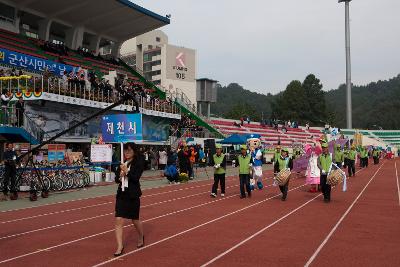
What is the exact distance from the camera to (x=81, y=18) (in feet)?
141

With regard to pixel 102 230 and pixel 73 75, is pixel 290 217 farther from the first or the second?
pixel 73 75

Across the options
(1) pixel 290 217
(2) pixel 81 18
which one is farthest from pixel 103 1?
(1) pixel 290 217

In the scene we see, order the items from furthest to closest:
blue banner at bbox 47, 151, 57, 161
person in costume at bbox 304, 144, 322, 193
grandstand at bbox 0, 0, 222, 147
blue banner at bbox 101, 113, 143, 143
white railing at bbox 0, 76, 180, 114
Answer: grandstand at bbox 0, 0, 222, 147
white railing at bbox 0, 76, 180, 114
blue banner at bbox 47, 151, 57, 161
person in costume at bbox 304, 144, 322, 193
blue banner at bbox 101, 113, 143, 143

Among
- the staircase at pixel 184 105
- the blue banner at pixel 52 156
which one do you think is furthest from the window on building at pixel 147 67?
the blue banner at pixel 52 156

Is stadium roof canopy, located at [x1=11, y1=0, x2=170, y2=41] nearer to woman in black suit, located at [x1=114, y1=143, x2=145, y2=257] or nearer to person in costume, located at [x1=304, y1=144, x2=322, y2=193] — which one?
person in costume, located at [x1=304, y1=144, x2=322, y2=193]

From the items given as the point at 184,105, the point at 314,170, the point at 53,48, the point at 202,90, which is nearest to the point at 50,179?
the point at 314,170

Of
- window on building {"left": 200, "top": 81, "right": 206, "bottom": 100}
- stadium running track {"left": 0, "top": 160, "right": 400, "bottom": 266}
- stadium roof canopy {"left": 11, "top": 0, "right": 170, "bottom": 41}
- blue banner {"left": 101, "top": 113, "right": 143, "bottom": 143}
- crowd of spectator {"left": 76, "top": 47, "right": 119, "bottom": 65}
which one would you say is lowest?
stadium running track {"left": 0, "top": 160, "right": 400, "bottom": 266}

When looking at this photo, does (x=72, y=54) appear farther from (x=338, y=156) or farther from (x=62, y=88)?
(x=338, y=156)

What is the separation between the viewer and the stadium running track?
741cm

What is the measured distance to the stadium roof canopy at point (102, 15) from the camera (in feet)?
130

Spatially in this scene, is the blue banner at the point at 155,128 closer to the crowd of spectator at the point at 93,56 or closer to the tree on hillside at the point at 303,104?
the crowd of spectator at the point at 93,56

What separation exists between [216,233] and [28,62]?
827 inches

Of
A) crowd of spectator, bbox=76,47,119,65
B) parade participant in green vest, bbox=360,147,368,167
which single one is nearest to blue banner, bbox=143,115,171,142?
crowd of spectator, bbox=76,47,119,65

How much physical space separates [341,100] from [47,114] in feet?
519
